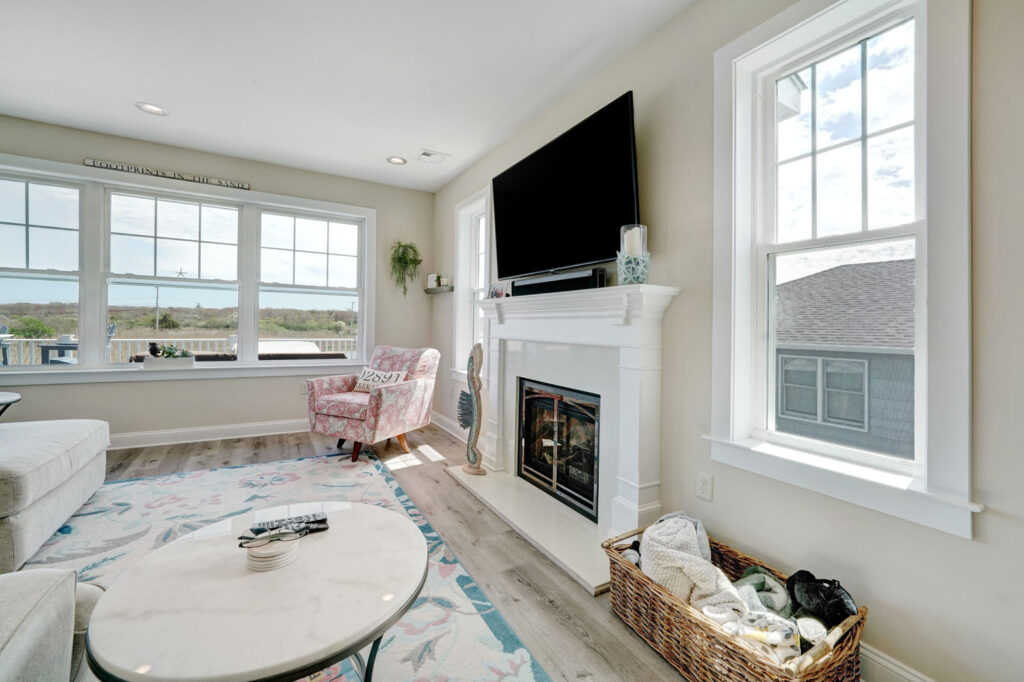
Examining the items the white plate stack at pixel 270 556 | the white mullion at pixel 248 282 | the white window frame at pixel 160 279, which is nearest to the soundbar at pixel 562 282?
the white plate stack at pixel 270 556

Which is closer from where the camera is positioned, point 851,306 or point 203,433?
point 851,306

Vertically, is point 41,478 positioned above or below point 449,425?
above

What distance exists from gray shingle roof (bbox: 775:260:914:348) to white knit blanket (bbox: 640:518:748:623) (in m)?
0.90

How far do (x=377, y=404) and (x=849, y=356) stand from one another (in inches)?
114

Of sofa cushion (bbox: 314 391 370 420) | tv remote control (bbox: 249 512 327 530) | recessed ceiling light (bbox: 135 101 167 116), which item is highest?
recessed ceiling light (bbox: 135 101 167 116)

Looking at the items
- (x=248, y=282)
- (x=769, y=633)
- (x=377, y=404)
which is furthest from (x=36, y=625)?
(x=248, y=282)

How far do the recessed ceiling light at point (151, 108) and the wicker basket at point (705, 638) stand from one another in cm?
402

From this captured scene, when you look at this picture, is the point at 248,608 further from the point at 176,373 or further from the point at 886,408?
the point at 176,373

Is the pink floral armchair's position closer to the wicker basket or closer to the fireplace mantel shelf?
the fireplace mantel shelf

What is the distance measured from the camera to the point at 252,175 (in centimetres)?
407

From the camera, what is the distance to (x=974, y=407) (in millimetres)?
1187

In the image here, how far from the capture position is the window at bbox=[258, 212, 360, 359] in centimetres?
424

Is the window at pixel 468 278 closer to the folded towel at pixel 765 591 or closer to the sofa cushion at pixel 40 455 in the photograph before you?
the sofa cushion at pixel 40 455

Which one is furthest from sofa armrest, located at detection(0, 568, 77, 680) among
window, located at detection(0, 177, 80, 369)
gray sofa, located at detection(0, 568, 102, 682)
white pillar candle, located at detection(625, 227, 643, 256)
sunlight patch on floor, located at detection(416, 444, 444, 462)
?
window, located at detection(0, 177, 80, 369)
